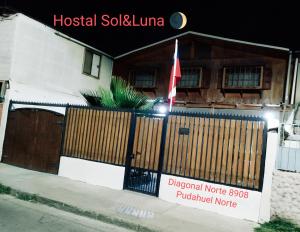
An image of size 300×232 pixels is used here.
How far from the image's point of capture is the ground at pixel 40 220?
5653 mm

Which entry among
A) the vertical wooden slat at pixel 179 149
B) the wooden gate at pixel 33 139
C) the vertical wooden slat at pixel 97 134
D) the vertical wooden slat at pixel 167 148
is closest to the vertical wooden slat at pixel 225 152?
the vertical wooden slat at pixel 179 149

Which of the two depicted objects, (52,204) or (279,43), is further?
(279,43)

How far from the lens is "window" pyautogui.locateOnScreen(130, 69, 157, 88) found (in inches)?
701

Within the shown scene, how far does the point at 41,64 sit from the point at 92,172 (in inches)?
264

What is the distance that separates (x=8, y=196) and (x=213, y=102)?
1092cm

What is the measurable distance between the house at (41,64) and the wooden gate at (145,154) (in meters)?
4.83

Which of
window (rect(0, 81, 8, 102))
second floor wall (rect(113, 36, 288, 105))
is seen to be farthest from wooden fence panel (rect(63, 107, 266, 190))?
second floor wall (rect(113, 36, 288, 105))

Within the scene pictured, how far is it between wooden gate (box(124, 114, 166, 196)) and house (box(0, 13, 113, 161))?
483 cm

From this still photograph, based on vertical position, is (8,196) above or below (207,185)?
below

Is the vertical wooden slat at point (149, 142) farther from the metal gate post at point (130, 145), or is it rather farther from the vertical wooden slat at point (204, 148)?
the vertical wooden slat at point (204, 148)

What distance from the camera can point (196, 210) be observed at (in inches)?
306

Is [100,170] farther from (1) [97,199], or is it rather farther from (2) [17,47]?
(2) [17,47]

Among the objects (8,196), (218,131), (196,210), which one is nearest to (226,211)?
(196,210)

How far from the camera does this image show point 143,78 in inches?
715
